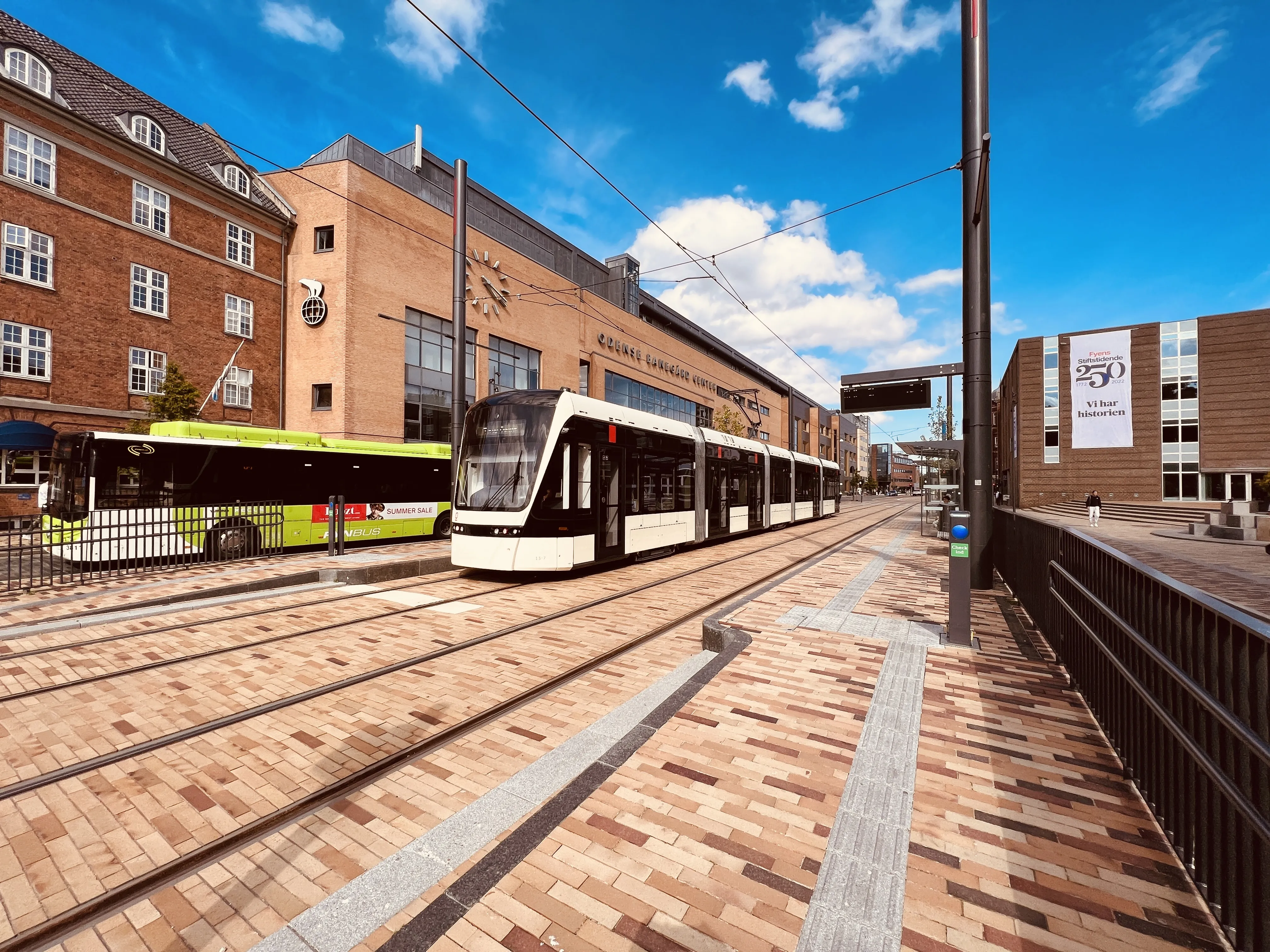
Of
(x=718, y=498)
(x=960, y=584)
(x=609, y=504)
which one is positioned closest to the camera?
(x=960, y=584)

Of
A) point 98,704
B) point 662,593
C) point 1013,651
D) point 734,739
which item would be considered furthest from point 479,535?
point 1013,651

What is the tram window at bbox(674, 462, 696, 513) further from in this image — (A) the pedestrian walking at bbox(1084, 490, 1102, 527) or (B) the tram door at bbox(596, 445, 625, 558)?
(A) the pedestrian walking at bbox(1084, 490, 1102, 527)

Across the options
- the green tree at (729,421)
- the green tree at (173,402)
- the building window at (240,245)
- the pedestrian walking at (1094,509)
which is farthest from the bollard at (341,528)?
the green tree at (729,421)

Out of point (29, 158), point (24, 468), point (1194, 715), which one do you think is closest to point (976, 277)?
point (1194, 715)

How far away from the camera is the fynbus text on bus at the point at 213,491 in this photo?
10141mm

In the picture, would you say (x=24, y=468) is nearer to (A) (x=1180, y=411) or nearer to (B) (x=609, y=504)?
(B) (x=609, y=504)

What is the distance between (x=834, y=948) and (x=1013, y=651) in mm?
4734

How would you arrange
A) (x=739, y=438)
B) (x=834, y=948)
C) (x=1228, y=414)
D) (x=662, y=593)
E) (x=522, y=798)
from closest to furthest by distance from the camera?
(x=834, y=948), (x=522, y=798), (x=662, y=593), (x=739, y=438), (x=1228, y=414)

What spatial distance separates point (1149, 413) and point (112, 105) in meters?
55.6

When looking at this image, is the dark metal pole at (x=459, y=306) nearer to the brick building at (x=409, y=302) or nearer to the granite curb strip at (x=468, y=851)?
the brick building at (x=409, y=302)

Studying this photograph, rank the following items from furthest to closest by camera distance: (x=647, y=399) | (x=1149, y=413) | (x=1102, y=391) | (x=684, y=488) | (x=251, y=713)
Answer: (x=647, y=399)
(x=1102, y=391)
(x=1149, y=413)
(x=684, y=488)
(x=251, y=713)

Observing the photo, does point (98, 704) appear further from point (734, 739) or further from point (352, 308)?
point (352, 308)

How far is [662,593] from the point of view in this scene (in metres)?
8.38

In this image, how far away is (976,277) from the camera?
838 centimetres
